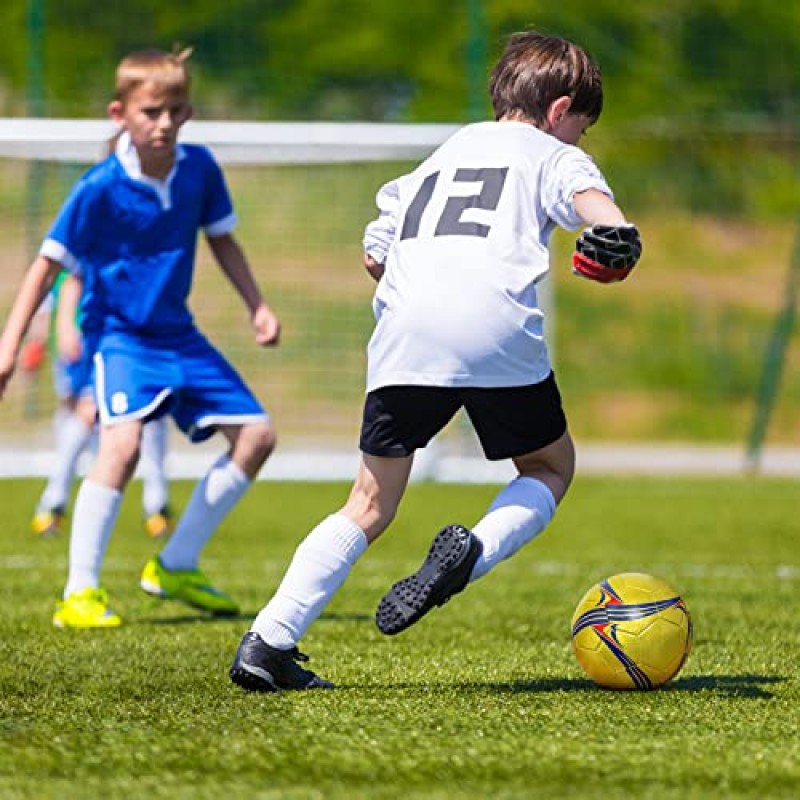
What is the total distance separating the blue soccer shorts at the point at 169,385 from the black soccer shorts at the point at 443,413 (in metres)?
1.82

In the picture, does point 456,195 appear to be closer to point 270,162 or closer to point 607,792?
point 607,792

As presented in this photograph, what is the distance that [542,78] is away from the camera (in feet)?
14.9

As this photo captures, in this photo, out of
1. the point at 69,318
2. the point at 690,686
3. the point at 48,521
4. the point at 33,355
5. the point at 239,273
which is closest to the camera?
the point at 690,686

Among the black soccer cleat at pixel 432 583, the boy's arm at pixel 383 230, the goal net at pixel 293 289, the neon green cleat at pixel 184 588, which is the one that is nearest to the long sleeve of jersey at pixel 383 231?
the boy's arm at pixel 383 230

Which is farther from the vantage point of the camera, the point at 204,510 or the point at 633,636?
the point at 204,510

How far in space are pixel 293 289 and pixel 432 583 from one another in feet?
35.9

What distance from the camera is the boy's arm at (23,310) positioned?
5641 millimetres

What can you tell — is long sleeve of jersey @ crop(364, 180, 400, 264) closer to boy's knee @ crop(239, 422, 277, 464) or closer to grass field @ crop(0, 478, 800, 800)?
grass field @ crop(0, 478, 800, 800)

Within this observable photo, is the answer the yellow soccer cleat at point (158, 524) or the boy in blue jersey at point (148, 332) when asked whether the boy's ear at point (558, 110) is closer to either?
the boy in blue jersey at point (148, 332)

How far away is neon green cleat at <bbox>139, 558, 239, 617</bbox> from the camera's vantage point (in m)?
6.31

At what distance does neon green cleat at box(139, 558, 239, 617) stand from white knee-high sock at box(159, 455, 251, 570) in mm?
28

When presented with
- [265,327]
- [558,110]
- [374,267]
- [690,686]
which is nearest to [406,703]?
[690,686]

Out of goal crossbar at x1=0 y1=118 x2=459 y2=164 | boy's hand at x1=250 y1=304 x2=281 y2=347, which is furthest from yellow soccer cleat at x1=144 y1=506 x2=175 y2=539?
boy's hand at x1=250 y1=304 x2=281 y2=347

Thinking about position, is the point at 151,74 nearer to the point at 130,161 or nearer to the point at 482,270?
the point at 130,161
